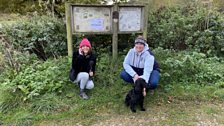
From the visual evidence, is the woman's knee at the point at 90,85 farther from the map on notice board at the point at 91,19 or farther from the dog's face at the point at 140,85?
the map on notice board at the point at 91,19

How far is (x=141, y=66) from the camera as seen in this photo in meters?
4.52

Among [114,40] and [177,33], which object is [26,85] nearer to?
[114,40]

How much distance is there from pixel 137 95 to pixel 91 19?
6.31 ft

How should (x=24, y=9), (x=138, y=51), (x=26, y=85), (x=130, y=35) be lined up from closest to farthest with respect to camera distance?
1. (x=138, y=51)
2. (x=26, y=85)
3. (x=130, y=35)
4. (x=24, y=9)

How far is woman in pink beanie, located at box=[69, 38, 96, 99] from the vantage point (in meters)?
4.51

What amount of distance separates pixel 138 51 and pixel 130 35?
1.80 metres

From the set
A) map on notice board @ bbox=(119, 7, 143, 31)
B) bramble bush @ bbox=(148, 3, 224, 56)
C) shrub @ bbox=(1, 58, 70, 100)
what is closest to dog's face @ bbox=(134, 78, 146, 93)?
shrub @ bbox=(1, 58, 70, 100)

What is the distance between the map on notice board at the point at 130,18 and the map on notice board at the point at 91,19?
0.78ft

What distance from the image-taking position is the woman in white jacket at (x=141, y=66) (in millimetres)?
4367

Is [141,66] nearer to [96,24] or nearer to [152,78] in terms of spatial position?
[152,78]

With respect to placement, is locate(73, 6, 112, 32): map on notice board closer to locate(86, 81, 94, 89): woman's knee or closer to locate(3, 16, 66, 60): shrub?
locate(3, 16, 66, 60): shrub

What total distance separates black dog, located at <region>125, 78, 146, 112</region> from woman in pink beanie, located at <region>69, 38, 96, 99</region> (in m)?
0.69

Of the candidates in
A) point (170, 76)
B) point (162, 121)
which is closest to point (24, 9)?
point (170, 76)

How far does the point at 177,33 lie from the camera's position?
21.0 feet
